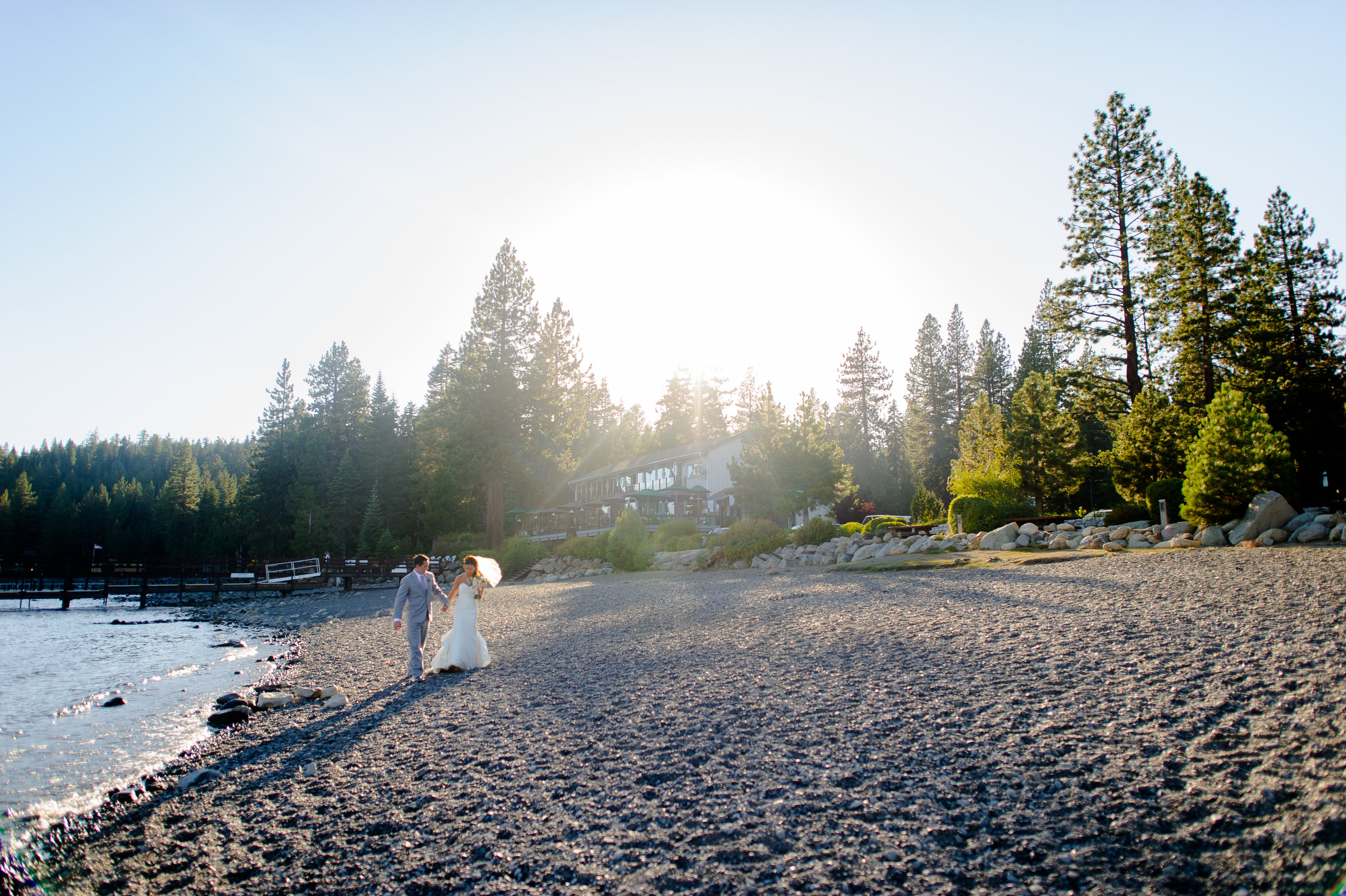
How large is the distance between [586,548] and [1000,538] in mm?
23400

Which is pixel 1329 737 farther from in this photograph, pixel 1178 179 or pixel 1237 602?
pixel 1178 179

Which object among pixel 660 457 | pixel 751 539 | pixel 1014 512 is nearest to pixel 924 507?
pixel 1014 512

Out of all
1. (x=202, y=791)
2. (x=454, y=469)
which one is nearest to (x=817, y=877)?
(x=202, y=791)

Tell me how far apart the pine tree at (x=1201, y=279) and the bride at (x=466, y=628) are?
86.1 ft

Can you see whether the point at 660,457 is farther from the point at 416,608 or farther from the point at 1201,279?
the point at 416,608

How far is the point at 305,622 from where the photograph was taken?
24.2m

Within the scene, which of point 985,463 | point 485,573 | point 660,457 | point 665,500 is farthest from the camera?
point 660,457

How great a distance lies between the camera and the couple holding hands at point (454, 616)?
34.9 feet

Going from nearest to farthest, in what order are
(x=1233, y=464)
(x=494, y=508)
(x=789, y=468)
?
(x=1233, y=464), (x=789, y=468), (x=494, y=508)

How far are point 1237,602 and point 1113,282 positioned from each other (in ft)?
76.2

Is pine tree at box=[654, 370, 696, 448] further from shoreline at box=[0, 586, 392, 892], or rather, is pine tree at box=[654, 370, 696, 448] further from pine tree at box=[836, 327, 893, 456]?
shoreline at box=[0, 586, 392, 892]

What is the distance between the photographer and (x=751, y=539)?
1134 inches

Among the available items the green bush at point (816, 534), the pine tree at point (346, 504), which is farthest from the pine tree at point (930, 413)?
the pine tree at point (346, 504)

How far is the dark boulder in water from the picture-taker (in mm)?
9250
